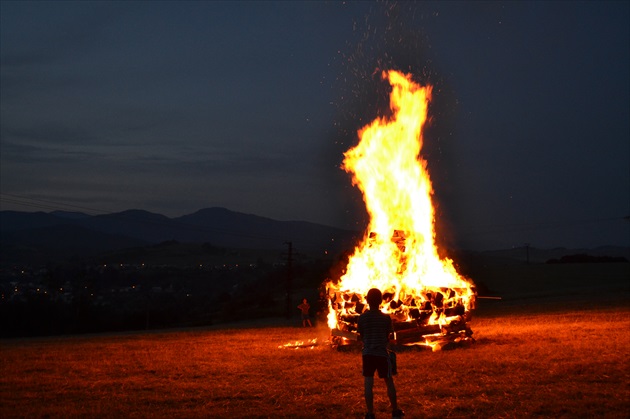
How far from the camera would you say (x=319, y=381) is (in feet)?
47.1

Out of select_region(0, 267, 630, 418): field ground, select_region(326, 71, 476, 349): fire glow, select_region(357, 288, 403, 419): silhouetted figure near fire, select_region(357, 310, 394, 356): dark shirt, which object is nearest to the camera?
select_region(357, 288, 403, 419): silhouetted figure near fire

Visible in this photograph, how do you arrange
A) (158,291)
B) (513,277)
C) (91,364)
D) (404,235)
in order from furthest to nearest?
(158,291)
(513,277)
(404,235)
(91,364)

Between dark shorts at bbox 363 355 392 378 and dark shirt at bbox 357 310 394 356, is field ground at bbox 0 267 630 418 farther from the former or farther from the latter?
dark shirt at bbox 357 310 394 356

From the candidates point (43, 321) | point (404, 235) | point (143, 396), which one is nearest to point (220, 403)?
point (143, 396)

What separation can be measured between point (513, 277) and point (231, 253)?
266ft

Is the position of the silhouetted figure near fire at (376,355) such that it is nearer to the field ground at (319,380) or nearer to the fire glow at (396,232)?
the field ground at (319,380)

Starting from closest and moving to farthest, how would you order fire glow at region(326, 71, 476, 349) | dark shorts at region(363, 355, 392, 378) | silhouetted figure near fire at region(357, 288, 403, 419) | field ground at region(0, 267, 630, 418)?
silhouetted figure near fire at region(357, 288, 403, 419), dark shorts at region(363, 355, 392, 378), field ground at region(0, 267, 630, 418), fire glow at region(326, 71, 476, 349)

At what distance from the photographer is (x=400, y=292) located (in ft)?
63.5

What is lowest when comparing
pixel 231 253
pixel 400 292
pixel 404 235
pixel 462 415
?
pixel 462 415

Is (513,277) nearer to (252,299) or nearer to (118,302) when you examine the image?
(252,299)

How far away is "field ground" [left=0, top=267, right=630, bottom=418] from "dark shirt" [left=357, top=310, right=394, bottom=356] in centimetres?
129

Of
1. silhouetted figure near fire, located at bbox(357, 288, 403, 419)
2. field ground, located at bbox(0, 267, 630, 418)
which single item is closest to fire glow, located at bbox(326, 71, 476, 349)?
field ground, located at bbox(0, 267, 630, 418)

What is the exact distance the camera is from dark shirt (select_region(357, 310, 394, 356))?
34.7ft

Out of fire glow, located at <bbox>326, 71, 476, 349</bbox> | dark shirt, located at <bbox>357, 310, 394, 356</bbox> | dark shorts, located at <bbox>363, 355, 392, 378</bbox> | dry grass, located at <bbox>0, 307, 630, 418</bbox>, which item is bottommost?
dry grass, located at <bbox>0, 307, 630, 418</bbox>
